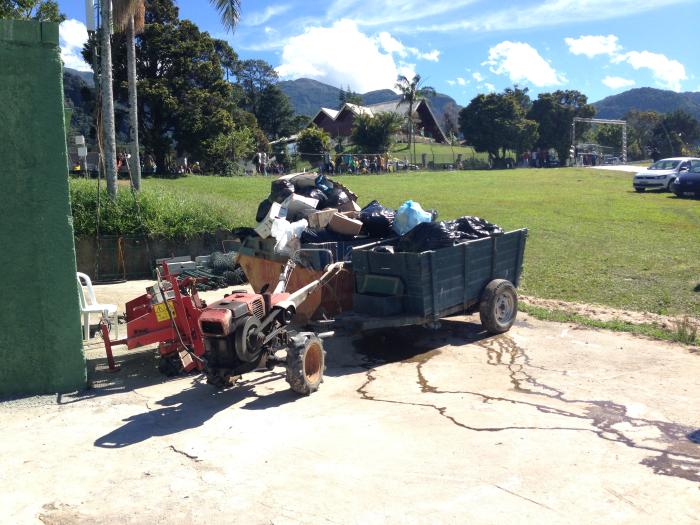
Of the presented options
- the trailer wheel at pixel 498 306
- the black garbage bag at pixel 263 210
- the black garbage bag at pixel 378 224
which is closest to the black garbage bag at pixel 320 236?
the black garbage bag at pixel 378 224

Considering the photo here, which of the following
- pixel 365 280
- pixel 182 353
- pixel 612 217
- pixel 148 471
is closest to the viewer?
pixel 148 471

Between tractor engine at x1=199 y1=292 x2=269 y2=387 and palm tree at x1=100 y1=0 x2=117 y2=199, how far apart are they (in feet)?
31.2

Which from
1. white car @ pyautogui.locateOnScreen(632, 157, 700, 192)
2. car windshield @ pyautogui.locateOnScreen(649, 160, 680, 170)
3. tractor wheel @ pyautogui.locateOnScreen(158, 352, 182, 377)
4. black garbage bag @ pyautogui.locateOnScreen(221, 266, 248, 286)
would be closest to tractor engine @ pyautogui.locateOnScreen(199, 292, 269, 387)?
tractor wheel @ pyautogui.locateOnScreen(158, 352, 182, 377)

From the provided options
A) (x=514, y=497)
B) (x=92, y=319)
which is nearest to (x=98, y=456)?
(x=514, y=497)

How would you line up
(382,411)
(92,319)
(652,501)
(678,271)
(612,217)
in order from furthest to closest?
(612,217) < (678,271) < (92,319) < (382,411) < (652,501)

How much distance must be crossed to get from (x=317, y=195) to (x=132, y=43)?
1096cm

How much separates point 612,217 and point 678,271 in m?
7.90

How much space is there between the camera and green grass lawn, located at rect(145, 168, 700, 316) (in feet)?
36.0

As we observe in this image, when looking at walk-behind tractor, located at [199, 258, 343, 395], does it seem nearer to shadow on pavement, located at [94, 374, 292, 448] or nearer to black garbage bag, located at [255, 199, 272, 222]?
shadow on pavement, located at [94, 374, 292, 448]

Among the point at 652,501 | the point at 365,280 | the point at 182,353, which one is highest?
the point at 365,280

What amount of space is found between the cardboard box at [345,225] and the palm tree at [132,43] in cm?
950

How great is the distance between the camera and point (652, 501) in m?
4.10

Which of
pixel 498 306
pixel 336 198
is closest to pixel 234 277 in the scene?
pixel 336 198

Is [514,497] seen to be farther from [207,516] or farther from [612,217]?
[612,217]
